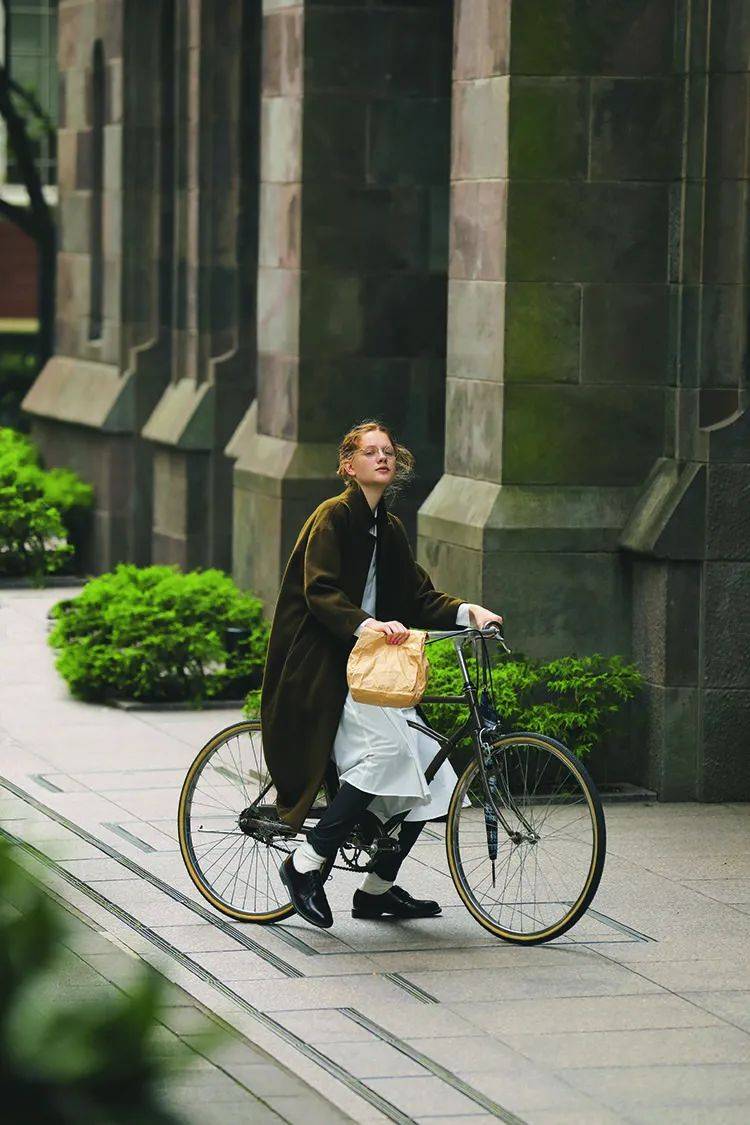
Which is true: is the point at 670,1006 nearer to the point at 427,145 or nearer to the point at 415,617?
the point at 415,617

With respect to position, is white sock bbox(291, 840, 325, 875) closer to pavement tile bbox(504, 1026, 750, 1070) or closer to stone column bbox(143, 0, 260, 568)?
pavement tile bbox(504, 1026, 750, 1070)

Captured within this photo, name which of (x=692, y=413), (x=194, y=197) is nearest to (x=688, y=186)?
(x=692, y=413)

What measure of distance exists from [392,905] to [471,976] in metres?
0.80

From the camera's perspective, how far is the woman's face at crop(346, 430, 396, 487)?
748 cm

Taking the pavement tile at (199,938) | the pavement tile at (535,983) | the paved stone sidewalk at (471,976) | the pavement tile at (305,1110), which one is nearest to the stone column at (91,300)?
the paved stone sidewalk at (471,976)

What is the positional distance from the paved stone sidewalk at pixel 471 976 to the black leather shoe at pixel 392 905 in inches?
1.9

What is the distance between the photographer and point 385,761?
7.24 meters

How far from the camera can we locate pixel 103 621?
13102mm

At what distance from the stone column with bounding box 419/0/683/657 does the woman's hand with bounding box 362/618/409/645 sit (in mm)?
3183

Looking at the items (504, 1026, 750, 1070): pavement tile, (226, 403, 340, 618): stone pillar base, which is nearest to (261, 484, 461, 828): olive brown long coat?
(504, 1026, 750, 1070): pavement tile

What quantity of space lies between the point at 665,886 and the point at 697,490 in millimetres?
2384

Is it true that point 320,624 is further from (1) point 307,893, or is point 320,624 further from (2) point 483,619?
(1) point 307,893

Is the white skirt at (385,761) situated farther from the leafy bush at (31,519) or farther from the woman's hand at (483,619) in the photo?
the leafy bush at (31,519)

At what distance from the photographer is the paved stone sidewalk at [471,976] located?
5.73 meters
